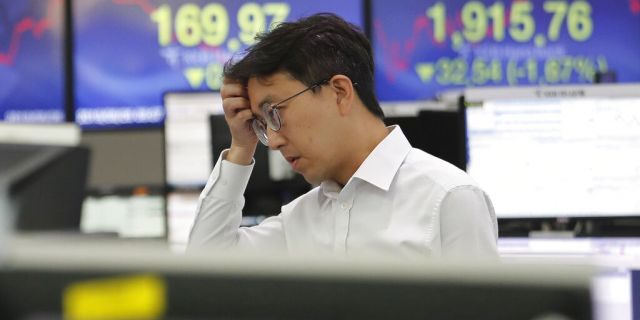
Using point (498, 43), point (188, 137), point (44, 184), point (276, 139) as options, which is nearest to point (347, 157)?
point (276, 139)

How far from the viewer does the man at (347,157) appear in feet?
4.83

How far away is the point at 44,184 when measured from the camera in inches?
38.2

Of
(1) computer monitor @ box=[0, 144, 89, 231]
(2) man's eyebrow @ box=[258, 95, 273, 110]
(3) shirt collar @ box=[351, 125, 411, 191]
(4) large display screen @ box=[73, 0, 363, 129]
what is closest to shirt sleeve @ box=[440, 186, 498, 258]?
(3) shirt collar @ box=[351, 125, 411, 191]

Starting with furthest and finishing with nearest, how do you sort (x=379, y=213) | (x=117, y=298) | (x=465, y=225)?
(x=379, y=213), (x=465, y=225), (x=117, y=298)

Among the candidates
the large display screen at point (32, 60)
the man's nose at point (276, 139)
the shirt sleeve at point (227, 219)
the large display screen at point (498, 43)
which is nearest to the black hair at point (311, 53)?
the man's nose at point (276, 139)

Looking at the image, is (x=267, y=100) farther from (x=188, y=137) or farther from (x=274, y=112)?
(x=188, y=137)

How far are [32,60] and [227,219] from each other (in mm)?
3541

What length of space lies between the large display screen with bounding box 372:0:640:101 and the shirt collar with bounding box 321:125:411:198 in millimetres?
3107

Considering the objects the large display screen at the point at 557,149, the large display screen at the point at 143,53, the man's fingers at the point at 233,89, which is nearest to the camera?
the man's fingers at the point at 233,89

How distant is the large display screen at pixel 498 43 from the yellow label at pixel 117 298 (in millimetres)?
4255

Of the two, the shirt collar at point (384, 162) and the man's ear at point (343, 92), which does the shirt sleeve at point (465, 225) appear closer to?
the shirt collar at point (384, 162)

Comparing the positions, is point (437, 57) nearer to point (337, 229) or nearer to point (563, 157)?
point (563, 157)

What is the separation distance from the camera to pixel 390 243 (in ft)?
4.89

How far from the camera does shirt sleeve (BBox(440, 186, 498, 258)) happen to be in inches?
56.8
